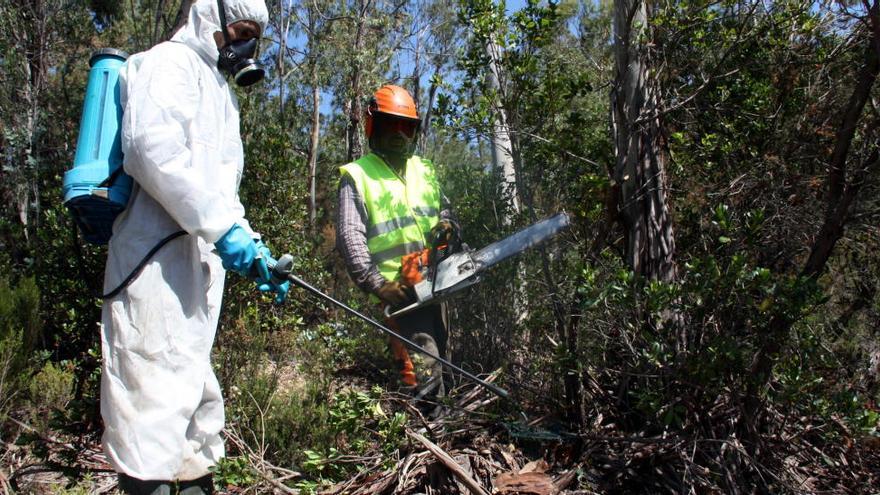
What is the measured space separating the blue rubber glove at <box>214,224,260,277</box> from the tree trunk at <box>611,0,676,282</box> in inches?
67.7

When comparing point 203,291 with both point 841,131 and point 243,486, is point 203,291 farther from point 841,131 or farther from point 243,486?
point 841,131

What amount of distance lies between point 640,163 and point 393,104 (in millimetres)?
1448

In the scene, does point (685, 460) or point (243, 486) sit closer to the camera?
point (685, 460)

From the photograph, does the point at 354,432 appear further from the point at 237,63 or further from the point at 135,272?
the point at 237,63

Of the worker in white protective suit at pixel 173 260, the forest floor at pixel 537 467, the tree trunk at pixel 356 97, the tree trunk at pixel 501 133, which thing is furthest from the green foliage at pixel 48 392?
the tree trunk at pixel 356 97

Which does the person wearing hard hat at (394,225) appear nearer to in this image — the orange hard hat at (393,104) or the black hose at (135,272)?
the orange hard hat at (393,104)

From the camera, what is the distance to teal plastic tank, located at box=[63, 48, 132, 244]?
7.82 ft

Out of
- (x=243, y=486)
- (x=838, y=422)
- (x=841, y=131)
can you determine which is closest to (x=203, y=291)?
(x=243, y=486)

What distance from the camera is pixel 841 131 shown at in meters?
2.96

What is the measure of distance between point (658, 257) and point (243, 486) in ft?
7.06

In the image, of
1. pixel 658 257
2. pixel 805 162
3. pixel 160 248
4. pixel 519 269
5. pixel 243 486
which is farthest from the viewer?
pixel 519 269

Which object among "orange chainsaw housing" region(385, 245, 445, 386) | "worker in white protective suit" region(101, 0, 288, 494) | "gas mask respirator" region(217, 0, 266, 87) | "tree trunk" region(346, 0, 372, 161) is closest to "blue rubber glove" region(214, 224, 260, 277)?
"worker in white protective suit" region(101, 0, 288, 494)

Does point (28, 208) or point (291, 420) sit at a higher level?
point (28, 208)

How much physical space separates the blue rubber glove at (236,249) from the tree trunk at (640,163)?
1719 millimetres
